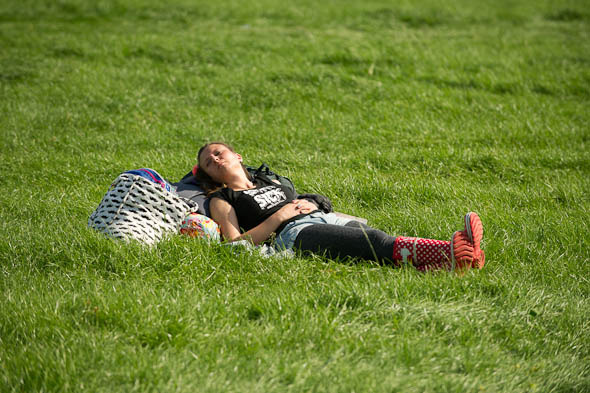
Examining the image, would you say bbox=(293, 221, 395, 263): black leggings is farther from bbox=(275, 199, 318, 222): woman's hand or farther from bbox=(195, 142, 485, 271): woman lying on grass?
bbox=(275, 199, 318, 222): woman's hand

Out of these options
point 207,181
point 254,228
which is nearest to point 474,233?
point 254,228

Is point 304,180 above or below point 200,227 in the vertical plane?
below

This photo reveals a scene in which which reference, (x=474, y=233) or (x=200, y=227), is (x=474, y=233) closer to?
(x=474, y=233)

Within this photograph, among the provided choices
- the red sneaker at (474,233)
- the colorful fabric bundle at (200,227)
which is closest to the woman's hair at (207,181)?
the colorful fabric bundle at (200,227)

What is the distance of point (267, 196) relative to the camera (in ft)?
14.9

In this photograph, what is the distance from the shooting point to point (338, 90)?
8812 millimetres

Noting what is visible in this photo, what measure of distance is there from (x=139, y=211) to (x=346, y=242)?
5.20 ft

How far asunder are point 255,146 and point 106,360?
4653 millimetres

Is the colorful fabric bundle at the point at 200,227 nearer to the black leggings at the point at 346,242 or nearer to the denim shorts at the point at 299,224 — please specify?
the denim shorts at the point at 299,224

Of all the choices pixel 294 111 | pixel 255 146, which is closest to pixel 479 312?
pixel 255 146

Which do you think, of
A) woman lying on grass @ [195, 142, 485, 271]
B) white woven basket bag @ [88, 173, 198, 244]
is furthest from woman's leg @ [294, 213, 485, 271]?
white woven basket bag @ [88, 173, 198, 244]

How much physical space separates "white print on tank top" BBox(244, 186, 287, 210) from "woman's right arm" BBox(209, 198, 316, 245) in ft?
0.48

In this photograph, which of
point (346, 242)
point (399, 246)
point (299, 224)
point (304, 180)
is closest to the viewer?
point (399, 246)

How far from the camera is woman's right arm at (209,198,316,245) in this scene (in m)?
4.24
